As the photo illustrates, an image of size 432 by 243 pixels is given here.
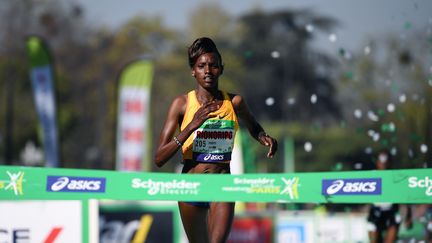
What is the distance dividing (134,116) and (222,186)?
20.0m

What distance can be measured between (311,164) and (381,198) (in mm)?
37584

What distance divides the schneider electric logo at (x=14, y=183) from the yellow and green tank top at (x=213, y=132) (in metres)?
2.08

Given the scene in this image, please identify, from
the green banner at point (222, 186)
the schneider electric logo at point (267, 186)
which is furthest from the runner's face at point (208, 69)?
the schneider electric logo at point (267, 186)

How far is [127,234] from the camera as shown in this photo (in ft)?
50.8

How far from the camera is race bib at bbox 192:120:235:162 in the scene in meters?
8.87

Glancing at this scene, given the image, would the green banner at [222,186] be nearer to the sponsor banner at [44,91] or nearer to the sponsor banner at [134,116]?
the sponsor banner at [134,116]

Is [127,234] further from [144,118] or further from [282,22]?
[282,22]

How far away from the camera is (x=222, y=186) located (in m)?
9.72

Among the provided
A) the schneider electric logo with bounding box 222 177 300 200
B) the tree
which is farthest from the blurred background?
the schneider electric logo with bounding box 222 177 300 200

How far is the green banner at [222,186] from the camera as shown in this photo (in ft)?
31.6

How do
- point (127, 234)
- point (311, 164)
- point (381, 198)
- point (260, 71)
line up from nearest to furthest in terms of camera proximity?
point (381, 198) → point (127, 234) → point (311, 164) → point (260, 71)

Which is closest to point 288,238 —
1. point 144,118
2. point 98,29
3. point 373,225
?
point 373,225

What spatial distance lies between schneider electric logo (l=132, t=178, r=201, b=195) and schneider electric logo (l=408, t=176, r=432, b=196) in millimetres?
2044

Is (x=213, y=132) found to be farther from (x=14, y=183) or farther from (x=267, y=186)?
(x=14, y=183)
